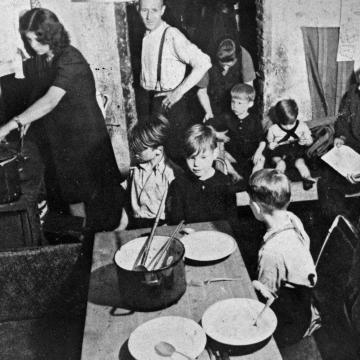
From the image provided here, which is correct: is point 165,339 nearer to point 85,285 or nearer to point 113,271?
point 113,271

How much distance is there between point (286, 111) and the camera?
387cm

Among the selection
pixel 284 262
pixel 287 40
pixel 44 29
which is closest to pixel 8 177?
pixel 44 29

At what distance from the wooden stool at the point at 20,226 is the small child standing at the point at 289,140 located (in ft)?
6.33

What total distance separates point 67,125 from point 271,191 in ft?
5.84

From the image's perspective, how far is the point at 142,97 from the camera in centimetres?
376

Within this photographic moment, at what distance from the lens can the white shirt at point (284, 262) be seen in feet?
8.55

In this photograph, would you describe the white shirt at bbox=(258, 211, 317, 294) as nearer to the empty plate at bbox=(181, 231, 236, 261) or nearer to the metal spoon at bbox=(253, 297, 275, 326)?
the empty plate at bbox=(181, 231, 236, 261)

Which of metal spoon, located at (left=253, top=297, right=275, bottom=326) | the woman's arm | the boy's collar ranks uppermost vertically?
the woman's arm

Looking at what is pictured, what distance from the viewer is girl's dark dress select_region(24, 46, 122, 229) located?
143 inches

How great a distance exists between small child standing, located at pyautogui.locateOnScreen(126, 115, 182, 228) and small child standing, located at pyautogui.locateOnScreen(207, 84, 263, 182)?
43 centimetres

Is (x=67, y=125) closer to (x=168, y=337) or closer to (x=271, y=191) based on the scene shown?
(x=271, y=191)

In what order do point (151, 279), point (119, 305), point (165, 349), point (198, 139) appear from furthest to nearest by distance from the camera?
1. point (198, 139)
2. point (119, 305)
3. point (151, 279)
4. point (165, 349)

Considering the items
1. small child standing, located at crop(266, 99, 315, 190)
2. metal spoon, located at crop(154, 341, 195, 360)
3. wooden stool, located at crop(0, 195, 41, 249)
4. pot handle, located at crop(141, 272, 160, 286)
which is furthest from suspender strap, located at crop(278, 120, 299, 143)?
metal spoon, located at crop(154, 341, 195, 360)

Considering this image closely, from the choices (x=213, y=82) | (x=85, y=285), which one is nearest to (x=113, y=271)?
(x=85, y=285)
